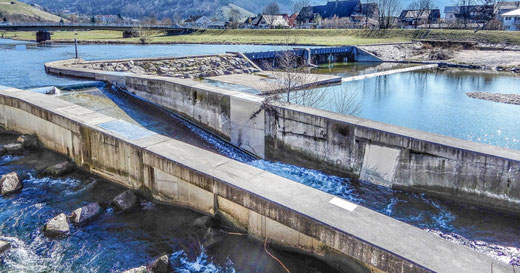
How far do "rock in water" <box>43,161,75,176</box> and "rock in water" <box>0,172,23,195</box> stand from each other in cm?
108

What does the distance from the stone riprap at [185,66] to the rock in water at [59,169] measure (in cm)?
1967

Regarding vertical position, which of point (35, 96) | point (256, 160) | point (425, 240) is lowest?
point (256, 160)

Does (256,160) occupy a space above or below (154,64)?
below

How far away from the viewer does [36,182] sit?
1248 cm

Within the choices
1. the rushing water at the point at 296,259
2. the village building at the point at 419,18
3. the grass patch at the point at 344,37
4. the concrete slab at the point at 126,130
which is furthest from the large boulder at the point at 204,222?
the village building at the point at 419,18

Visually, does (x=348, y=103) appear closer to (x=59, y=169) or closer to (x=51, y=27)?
(x=59, y=169)

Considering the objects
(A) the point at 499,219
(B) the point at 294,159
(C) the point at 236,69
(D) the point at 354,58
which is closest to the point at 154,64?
(C) the point at 236,69

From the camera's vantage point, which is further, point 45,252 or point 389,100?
point 389,100

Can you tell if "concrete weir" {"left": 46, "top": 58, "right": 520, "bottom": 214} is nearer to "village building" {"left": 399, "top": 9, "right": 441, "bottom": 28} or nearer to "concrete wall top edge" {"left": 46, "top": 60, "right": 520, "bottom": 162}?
"concrete wall top edge" {"left": 46, "top": 60, "right": 520, "bottom": 162}

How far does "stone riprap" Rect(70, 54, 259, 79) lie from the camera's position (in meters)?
32.1

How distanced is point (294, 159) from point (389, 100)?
16536 mm

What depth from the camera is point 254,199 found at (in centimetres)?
841

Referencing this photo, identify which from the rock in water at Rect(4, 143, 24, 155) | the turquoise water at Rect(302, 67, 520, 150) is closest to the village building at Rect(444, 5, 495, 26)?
the turquoise water at Rect(302, 67, 520, 150)

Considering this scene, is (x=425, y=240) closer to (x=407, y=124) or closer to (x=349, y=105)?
(x=407, y=124)
